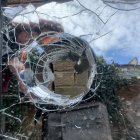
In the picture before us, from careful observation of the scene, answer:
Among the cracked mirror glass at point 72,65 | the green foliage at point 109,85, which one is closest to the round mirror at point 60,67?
the cracked mirror glass at point 72,65

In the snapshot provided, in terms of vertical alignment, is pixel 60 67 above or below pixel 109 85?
above

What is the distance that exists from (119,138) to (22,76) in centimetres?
182

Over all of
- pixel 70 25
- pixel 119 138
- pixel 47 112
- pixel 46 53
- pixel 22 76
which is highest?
pixel 70 25

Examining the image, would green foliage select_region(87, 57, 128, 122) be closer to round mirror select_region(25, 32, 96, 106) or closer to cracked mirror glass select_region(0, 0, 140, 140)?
cracked mirror glass select_region(0, 0, 140, 140)

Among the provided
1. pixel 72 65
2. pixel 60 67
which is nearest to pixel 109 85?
pixel 72 65

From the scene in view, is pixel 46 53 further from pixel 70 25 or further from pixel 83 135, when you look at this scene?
pixel 83 135

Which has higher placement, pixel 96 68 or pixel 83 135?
pixel 96 68

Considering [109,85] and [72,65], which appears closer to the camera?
[109,85]

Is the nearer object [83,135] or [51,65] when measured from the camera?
[83,135]

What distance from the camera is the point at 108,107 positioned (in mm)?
5617

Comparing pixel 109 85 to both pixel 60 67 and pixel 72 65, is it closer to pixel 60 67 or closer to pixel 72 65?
pixel 72 65

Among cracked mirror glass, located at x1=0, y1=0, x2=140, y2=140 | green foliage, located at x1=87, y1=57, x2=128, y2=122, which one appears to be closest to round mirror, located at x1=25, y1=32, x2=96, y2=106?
cracked mirror glass, located at x1=0, y1=0, x2=140, y2=140

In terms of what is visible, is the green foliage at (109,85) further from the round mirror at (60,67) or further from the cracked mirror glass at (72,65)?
the round mirror at (60,67)

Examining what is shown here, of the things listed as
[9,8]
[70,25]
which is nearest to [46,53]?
[70,25]
